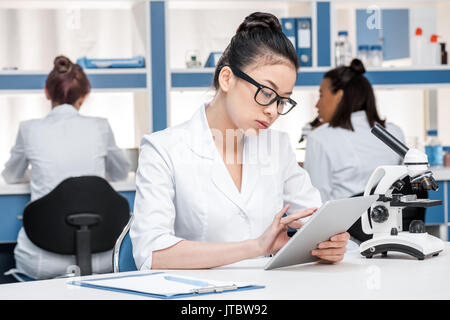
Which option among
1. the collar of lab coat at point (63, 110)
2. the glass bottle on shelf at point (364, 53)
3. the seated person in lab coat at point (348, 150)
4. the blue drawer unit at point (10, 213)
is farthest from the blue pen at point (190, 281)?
the glass bottle on shelf at point (364, 53)

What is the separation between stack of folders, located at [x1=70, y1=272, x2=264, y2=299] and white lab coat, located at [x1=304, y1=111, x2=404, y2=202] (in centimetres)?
195

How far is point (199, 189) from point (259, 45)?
1.29 feet

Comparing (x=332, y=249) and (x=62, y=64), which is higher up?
(x=62, y=64)

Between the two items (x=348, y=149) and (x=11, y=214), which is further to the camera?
(x=11, y=214)

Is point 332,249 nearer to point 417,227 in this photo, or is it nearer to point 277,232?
point 277,232

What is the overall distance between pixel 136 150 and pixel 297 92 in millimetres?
1188

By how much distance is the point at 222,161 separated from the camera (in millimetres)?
1812

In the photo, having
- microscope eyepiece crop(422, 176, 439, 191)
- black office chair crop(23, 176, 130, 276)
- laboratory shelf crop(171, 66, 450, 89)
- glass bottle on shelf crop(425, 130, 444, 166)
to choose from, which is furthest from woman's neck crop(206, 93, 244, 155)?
glass bottle on shelf crop(425, 130, 444, 166)

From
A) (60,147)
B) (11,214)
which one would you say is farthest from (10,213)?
(60,147)

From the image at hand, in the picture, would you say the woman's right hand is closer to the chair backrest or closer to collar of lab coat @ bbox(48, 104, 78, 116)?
the chair backrest

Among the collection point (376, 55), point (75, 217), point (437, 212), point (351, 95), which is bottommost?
point (437, 212)

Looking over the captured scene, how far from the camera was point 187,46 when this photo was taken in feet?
14.6

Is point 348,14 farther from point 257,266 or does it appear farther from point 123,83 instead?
point 257,266

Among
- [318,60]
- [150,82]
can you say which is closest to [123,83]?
[150,82]
